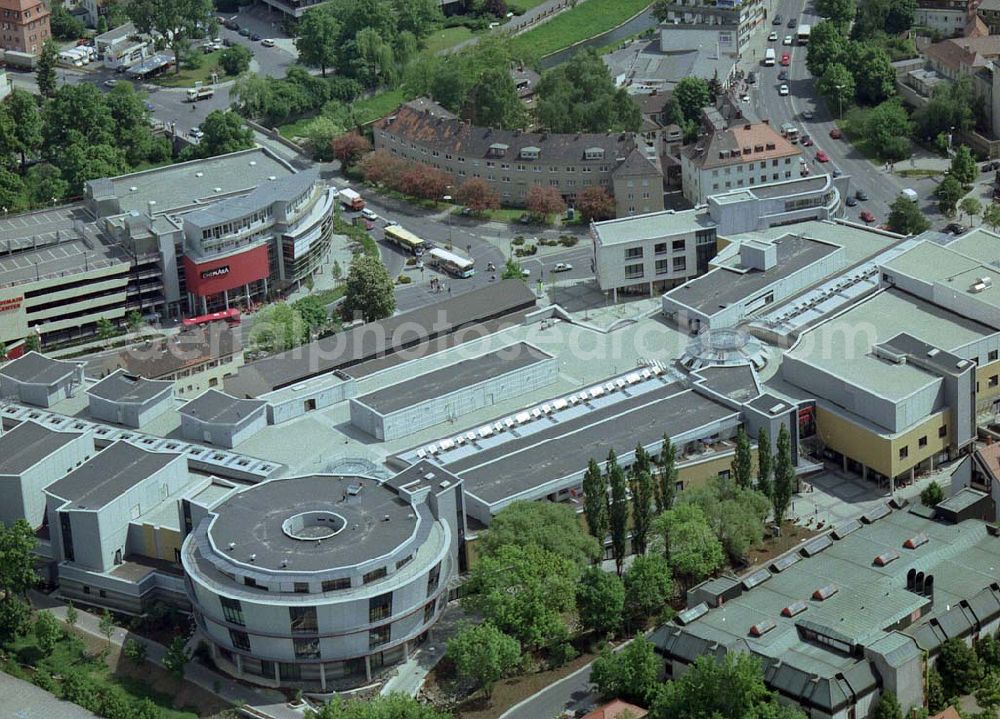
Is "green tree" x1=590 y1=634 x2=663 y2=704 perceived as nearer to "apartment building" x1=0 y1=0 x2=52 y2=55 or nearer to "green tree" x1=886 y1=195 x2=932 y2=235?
"green tree" x1=886 y1=195 x2=932 y2=235

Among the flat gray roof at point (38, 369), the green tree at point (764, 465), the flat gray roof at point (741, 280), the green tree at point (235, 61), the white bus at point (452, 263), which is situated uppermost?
the green tree at point (235, 61)

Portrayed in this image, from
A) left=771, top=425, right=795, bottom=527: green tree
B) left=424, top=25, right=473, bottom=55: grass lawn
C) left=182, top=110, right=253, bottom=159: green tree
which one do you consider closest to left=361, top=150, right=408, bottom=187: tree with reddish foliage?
left=182, top=110, right=253, bottom=159: green tree

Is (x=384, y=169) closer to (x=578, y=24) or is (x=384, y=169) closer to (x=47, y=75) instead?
(x=47, y=75)

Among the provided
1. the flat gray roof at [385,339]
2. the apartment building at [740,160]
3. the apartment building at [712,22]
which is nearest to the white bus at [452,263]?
the flat gray roof at [385,339]

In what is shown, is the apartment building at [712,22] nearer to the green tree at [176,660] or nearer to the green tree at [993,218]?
the green tree at [993,218]

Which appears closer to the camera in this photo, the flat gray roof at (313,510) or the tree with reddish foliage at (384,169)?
the flat gray roof at (313,510)

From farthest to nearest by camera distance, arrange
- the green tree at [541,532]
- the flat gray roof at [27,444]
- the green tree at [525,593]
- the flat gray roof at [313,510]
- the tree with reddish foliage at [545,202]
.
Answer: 1. the tree with reddish foliage at [545,202]
2. the flat gray roof at [27,444]
3. the green tree at [541,532]
4. the flat gray roof at [313,510]
5. the green tree at [525,593]

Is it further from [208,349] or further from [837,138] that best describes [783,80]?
[208,349]

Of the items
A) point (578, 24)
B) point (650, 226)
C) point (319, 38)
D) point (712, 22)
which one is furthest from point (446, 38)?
point (650, 226)
